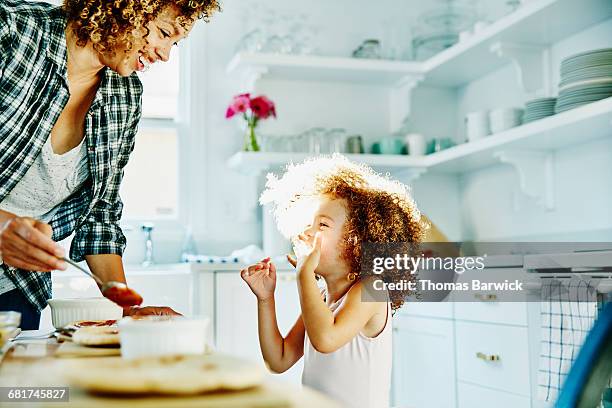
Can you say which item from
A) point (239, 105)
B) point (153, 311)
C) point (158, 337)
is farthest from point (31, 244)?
point (239, 105)

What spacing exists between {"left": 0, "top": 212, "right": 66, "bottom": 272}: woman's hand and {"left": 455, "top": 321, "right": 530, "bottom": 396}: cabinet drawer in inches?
66.0

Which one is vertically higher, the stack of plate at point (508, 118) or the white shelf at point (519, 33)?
the white shelf at point (519, 33)

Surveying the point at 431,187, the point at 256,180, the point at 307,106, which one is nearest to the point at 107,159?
the point at 256,180

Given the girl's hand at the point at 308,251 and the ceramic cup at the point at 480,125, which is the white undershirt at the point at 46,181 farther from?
the ceramic cup at the point at 480,125

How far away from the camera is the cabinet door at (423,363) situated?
2789mm

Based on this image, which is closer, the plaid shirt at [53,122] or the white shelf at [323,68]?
the plaid shirt at [53,122]

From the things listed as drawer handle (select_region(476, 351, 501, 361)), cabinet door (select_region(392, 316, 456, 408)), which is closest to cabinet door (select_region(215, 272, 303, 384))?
cabinet door (select_region(392, 316, 456, 408))

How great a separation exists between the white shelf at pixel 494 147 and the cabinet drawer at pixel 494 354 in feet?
2.46

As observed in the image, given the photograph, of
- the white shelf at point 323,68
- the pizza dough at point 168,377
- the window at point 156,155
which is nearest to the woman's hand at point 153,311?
the pizza dough at point 168,377

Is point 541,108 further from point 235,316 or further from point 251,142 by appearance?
point 235,316

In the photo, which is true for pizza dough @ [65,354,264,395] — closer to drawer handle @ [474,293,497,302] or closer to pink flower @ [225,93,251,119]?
drawer handle @ [474,293,497,302]

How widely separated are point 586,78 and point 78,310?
1.87 m

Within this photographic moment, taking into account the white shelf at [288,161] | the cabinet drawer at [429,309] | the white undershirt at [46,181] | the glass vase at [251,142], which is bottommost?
the cabinet drawer at [429,309]

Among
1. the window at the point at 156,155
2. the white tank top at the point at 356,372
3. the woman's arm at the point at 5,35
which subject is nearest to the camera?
the white tank top at the point at 356,372
